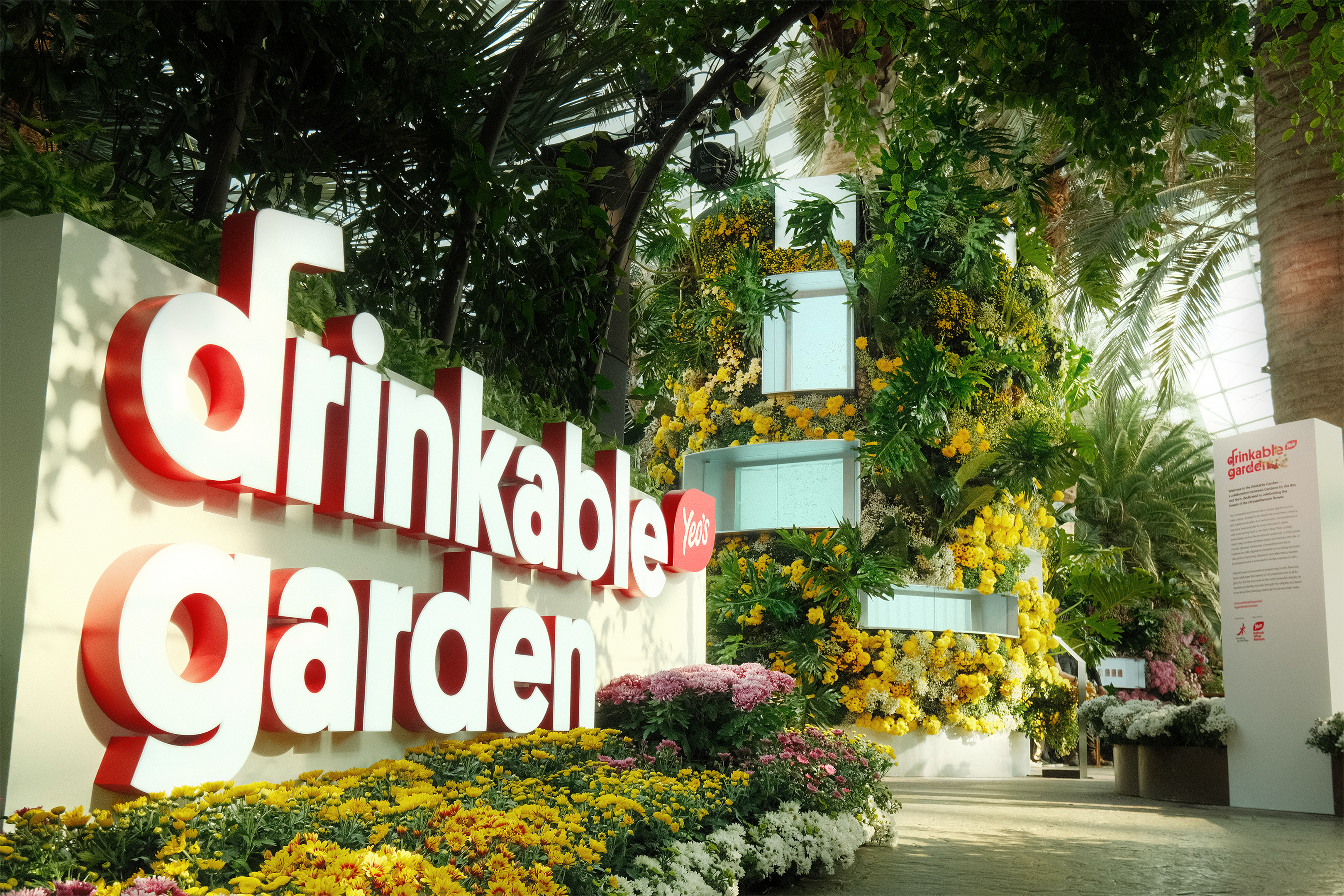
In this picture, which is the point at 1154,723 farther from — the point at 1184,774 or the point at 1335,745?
the point at 1335,745

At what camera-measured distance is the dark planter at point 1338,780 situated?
30.1ft

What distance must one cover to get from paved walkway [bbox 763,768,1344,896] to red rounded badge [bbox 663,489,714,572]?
2.51m

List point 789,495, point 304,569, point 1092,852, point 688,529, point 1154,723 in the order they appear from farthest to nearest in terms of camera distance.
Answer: point 789,495 → point 1154,723 → point 688,529 → point 1092,852 → point 304,569

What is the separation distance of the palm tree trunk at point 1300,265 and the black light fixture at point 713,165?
18.2 feet

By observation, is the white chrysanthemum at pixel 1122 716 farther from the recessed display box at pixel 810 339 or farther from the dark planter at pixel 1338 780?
the recessed display box at pixel 810 339

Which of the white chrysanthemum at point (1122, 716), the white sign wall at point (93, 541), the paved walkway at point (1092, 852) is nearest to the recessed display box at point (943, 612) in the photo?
the white chrysanthemum at point (1122, 716)

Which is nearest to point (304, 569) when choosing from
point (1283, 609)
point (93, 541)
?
point (93, 541)

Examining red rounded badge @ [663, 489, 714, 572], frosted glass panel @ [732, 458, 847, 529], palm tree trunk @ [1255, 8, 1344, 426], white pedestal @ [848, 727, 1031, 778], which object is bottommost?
white pedestal @ [848, 727, 1031, 778]

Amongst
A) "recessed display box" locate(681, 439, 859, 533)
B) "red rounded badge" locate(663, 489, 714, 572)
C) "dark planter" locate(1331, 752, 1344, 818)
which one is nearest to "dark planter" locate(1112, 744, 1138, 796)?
"dark planter" locate(1331, 752, 1344, 818)

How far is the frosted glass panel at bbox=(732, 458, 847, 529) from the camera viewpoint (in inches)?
582

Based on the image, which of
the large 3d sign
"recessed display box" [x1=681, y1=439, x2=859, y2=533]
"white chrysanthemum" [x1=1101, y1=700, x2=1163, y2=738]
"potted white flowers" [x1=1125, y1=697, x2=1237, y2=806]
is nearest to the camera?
the large 3d sign

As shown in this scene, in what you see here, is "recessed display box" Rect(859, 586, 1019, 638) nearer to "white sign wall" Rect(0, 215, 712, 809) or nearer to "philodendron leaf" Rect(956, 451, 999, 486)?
"philodendron leaf" Rect(956, 451, 999, 486)

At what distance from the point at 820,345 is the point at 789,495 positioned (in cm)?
223

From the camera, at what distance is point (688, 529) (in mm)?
8281
